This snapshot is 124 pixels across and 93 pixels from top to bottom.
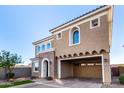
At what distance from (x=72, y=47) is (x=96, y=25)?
3611 millimetres

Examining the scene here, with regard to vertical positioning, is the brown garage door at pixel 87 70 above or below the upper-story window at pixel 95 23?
below

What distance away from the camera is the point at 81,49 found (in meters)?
12.8

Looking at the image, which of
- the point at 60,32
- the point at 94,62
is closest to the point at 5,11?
the point at 60,32

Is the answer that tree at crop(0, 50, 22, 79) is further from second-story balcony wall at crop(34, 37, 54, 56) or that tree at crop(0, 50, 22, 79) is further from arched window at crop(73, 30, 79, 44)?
arched window at crop(73, 30, 79, 44)

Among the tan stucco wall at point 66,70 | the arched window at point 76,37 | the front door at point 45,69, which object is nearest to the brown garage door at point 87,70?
the tan stucco wall at point 66,70

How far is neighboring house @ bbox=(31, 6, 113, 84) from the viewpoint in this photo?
36.2 feet

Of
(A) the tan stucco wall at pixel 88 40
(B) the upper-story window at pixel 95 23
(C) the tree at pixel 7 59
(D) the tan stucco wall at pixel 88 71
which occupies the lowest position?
(D) the tan stucco wall at pixel 88 71

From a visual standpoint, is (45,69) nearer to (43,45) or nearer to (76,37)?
(43,45)

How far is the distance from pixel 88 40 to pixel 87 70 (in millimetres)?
6401

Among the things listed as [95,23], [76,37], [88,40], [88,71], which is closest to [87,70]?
[88,71]

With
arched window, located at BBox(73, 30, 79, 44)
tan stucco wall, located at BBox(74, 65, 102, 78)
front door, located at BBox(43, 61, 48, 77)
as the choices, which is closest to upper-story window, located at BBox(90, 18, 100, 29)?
arched window, located at BBox(73, 30, 79, 44)

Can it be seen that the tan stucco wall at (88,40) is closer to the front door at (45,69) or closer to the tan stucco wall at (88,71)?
the front door at (45,69)

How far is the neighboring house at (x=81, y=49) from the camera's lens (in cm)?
1103

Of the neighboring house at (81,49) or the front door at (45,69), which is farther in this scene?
the front door at (45,69)
